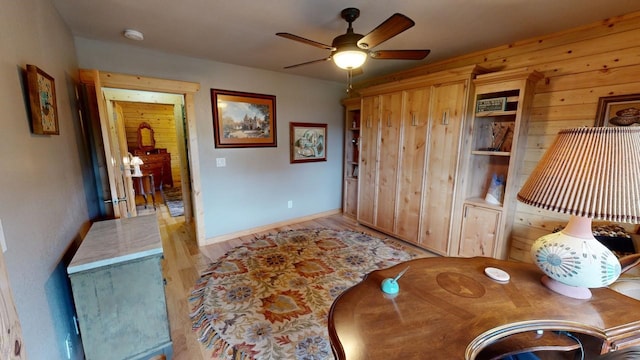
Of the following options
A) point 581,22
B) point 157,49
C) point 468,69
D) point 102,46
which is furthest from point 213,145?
point 581,22

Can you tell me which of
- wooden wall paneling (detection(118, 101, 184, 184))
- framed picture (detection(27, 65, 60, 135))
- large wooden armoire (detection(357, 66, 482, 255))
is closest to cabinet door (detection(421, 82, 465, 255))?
large wooden armoire (detection(357, 66, 482, 255))

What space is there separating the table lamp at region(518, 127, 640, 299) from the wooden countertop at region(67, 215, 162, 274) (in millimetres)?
1966

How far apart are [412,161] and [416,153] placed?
117 millimetres

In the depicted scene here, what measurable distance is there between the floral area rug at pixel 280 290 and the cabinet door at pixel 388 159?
388mm

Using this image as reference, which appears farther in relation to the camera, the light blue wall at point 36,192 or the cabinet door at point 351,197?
the cabinet door at point 351,197

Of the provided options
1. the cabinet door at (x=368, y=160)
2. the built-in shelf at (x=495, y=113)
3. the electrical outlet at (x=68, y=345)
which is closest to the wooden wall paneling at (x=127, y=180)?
the electrical outlet at (x=68, y=345)

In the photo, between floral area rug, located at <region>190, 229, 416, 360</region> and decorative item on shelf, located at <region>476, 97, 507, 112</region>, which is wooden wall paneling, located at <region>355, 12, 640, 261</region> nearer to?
decorative item on shelf, located at <region>476, 97, 507, 112</region>

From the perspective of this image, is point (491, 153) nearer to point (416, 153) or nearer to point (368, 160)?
point (416, 153)

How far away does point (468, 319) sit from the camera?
0.93m

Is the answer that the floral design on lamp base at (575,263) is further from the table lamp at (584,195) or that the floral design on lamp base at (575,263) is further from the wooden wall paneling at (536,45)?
the wooden wall paneling at (536,45)

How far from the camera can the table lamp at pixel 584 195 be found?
0.85 metres

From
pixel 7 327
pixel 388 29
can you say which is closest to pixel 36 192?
pixel 7 327

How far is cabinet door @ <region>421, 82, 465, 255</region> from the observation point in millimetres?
2787

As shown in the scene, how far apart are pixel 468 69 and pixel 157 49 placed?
3.34 m
